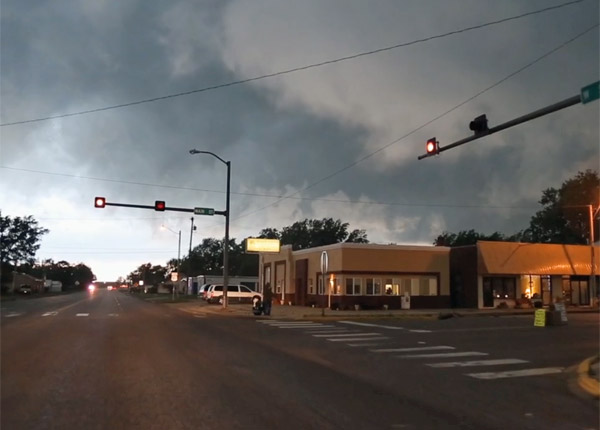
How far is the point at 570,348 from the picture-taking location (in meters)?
17.6

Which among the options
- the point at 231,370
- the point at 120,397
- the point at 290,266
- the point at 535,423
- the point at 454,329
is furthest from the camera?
the point at 290,266

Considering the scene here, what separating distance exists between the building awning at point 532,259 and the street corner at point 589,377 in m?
29.5

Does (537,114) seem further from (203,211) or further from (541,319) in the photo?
(203,211)

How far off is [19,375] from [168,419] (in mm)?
4714

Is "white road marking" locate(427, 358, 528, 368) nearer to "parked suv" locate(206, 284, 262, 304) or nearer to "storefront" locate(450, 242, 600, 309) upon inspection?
"storefront" locate(450, 242, 600, 309)

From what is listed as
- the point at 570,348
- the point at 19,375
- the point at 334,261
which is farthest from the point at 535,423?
the point at 334,261

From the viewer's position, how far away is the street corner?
10.7 meters

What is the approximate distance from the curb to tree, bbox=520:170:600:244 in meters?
59.1

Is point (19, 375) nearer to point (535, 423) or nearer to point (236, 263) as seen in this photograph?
point (535, 423)

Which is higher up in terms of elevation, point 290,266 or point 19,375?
point 290,266

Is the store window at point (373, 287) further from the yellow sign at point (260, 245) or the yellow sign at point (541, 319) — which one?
the yellow sign at point (541, 319)

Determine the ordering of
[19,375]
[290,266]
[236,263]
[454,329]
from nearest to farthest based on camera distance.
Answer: [19,375] → [454,329] → [290,266] → [236,263]

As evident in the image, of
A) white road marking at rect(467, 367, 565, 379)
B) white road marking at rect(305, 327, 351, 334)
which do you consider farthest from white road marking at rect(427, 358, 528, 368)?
white road marking at rect(305, 327, 351, 334)

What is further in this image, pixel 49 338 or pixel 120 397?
pixel 49 338
